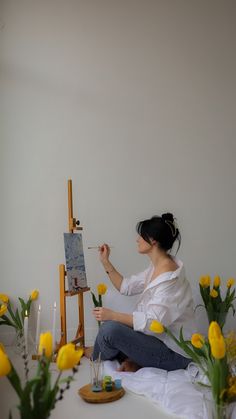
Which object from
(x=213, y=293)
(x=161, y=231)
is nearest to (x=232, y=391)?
(x=161, y=231)

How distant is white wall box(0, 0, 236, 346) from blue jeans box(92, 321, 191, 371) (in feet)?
2.51

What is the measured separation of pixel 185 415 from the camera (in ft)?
5.83

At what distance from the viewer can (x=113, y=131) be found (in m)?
3.11

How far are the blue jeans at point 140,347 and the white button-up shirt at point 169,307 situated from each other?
1.4 inches

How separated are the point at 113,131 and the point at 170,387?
1.79 metres

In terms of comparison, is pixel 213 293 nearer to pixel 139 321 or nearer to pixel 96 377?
pixel 139 321

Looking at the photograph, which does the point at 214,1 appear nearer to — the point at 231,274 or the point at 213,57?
the point at 213,57

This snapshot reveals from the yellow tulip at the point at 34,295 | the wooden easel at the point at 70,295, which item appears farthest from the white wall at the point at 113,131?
the wooden easel at the point at 70,295

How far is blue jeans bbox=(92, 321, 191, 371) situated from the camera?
227 centimetres

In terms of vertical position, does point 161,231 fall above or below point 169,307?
above

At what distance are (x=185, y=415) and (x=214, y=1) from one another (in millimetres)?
2857

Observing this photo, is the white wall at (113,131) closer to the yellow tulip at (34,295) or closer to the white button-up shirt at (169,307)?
the yellow tulip at (34,295)

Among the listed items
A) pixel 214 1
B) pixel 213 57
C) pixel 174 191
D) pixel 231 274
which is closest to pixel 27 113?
pixel 174 191

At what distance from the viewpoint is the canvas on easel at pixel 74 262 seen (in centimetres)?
263
